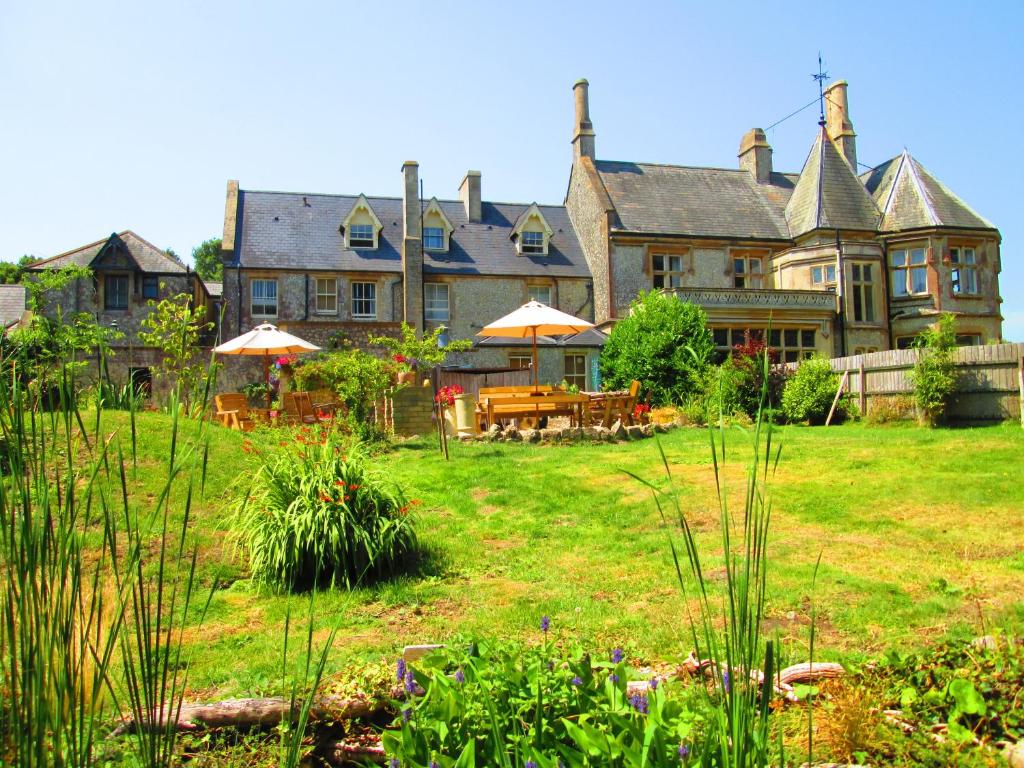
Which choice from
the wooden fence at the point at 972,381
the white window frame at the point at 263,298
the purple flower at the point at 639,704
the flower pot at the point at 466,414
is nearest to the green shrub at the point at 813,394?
the wooden fence at the point at 972,381

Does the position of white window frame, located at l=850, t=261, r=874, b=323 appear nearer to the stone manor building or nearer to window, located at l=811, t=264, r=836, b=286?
the stone manor building

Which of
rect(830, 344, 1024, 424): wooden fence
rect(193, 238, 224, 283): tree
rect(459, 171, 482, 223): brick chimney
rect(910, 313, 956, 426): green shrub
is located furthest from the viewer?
rect(193, 238, 224, 283): tree

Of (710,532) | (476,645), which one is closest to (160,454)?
(710,532)

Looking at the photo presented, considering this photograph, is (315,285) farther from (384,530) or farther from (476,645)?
(476,645)

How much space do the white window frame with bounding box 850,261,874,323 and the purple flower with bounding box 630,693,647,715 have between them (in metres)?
26.7

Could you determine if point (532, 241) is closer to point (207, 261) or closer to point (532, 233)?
point (532, 233)

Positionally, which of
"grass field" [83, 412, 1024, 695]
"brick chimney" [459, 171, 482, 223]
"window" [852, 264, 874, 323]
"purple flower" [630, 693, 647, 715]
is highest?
"brick chimney" [459, 171, 482, 223]

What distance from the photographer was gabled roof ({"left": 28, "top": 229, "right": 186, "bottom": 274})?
87.4 ft

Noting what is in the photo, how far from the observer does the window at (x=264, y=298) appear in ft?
87.4

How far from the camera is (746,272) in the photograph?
28.9 metres

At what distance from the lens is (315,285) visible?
89.4 feet

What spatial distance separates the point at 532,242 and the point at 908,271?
523 inches

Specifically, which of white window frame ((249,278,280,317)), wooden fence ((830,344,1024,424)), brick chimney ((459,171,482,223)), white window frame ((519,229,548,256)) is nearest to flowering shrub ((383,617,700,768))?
wooden fence ((830,344,1024,424))

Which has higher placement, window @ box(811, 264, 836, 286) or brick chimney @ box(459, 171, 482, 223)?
brick chimney @ box(459, 171, 482, 223)
